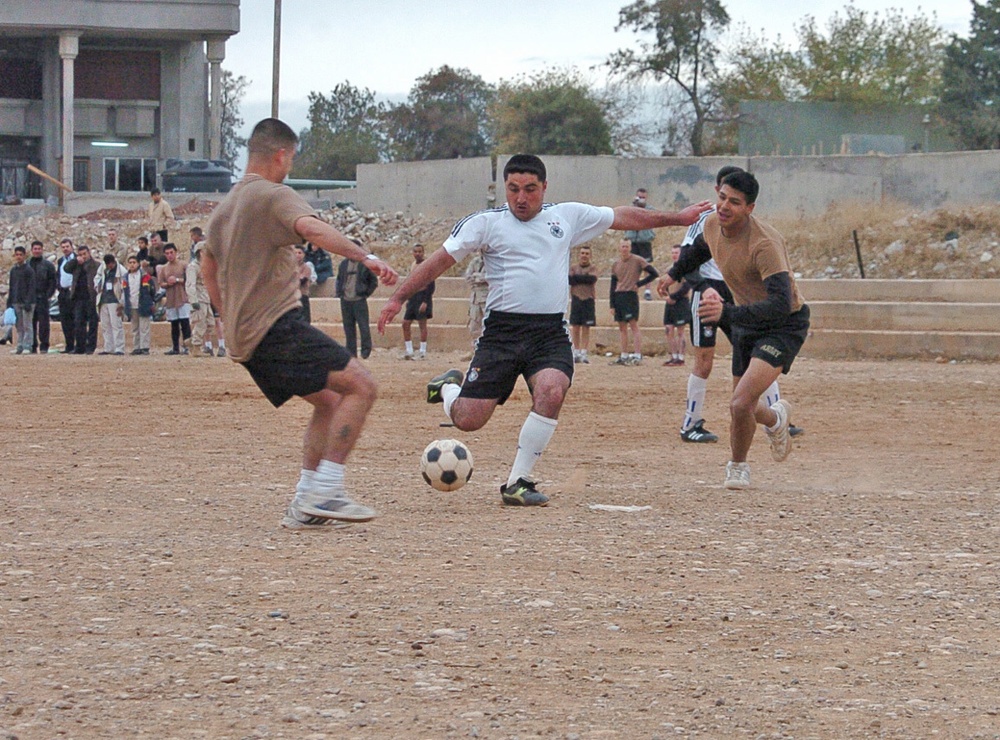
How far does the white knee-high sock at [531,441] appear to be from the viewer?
820cm

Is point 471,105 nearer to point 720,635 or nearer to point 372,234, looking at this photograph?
point 372,234

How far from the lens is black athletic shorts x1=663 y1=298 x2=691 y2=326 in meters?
21.0

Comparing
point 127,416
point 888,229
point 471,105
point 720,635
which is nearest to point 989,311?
point 888,229

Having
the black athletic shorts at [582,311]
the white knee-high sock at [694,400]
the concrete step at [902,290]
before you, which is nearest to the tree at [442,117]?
the concrete step at [902,290]

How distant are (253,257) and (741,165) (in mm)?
29611

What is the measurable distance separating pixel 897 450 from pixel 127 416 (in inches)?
269

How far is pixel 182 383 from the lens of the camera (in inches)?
709

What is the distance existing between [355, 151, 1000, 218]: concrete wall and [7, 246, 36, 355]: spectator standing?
13.7 metres

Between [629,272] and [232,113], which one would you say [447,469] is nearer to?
[629,272]

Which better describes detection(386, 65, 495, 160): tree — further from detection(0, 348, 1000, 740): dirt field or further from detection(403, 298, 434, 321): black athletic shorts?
detection(0, 348, 1000, 740): dirt field

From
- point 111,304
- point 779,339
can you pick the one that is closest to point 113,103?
point 111,304

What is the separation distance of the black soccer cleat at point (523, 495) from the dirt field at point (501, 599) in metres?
0.17

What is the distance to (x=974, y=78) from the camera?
50.3 metres

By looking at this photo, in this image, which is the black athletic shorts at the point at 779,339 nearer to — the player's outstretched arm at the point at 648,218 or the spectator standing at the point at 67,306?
the player's outstretched arm at the point at 648,218
